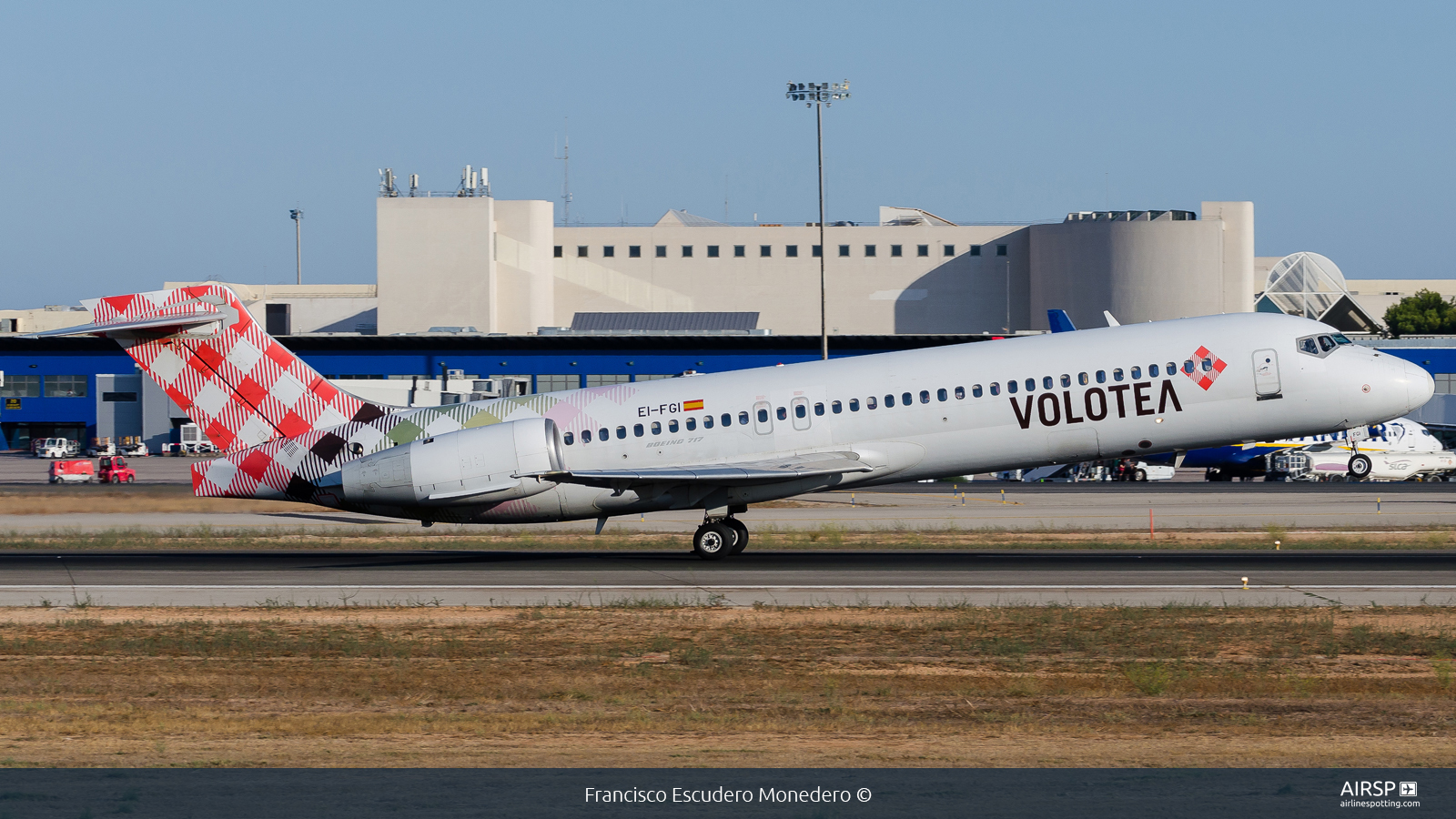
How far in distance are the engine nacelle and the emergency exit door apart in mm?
15057

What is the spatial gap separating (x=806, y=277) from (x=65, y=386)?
2429 inches

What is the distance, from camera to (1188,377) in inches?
1124

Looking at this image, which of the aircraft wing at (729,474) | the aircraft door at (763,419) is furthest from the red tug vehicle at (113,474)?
the aircraft door at (763,419)

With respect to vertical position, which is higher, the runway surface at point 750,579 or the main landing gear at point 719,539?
the main landing gear at point 719,539

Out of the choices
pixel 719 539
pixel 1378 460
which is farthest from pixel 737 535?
pixel 1378 460

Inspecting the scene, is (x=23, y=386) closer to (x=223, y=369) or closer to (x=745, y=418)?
(x=223, y=369)

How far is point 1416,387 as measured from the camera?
28.7 m

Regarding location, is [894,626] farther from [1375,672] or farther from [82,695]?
[82,695]

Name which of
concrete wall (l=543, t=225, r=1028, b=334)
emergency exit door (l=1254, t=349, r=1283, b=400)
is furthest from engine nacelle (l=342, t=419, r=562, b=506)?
concrete wall (l=543, t=225, r=1028, b=334)

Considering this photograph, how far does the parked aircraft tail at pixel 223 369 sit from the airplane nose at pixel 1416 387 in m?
22.6

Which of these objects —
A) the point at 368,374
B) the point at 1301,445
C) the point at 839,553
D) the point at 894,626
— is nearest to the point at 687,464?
the point at 839,553

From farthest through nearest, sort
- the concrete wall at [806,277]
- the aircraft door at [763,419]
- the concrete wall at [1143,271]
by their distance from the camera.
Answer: the concrete wall at [806,277]
the concrete wall at [1143,271]
the aircraft door at [763,419]

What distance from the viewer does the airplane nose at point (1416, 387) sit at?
2849 cm

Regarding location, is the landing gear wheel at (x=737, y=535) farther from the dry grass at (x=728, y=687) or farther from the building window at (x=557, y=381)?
the building window at (x=557, y=381)
